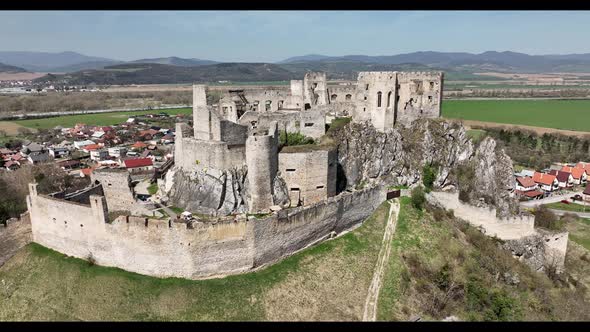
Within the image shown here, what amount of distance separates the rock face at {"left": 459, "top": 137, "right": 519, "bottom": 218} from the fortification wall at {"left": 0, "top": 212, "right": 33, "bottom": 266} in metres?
33.4

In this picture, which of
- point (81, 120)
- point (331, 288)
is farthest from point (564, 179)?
point (81, 120)

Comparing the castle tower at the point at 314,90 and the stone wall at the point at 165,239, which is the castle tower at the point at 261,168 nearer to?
the stone wall at the point at 165,239

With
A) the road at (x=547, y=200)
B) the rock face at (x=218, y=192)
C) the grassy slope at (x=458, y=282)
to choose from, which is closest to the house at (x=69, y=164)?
the rock face at (x=218, y=192)

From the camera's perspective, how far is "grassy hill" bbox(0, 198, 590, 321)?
23.7 m

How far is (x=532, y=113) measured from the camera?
134m

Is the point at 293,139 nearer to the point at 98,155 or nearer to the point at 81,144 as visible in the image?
the point at 98,155

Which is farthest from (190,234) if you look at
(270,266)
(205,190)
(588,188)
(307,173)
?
(588,188)

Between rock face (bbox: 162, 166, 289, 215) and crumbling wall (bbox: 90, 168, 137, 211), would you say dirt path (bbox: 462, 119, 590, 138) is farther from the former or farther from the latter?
crumbling wall (bbox: 90, 168, 137, 211)

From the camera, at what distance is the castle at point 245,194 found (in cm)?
2495

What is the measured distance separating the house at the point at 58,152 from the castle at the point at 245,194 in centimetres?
5486
